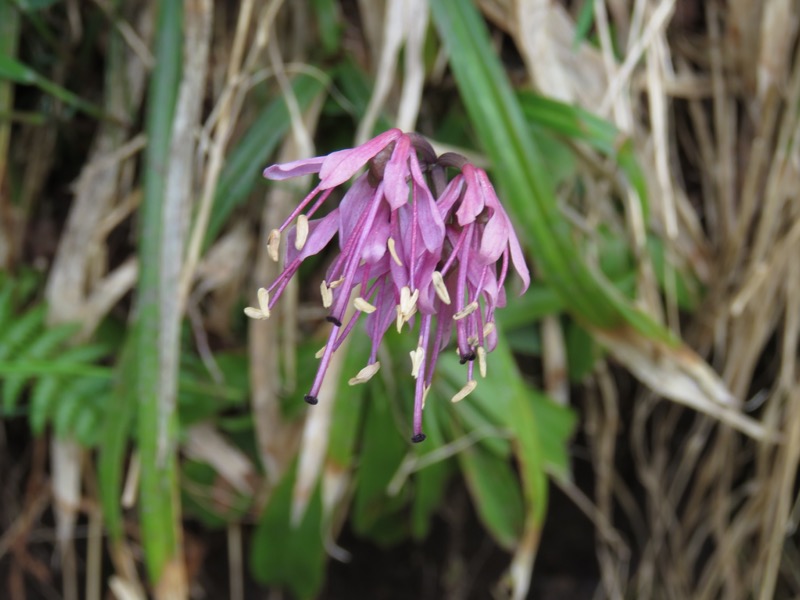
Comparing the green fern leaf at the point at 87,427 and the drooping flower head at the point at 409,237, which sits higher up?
the drooping flower head at the point at 409,237

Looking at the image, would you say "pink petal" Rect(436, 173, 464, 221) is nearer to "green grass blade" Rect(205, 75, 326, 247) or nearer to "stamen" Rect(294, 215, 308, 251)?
"stamen" Rect(294, 215, 308, 251)

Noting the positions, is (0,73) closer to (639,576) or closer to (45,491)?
(45,491)

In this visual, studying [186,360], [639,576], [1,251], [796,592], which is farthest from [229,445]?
[796,592]

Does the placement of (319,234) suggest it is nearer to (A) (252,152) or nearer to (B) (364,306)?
(B) (364,306)

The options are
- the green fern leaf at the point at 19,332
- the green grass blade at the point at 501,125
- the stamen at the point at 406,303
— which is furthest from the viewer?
the green fern leaf at the point at 19,332

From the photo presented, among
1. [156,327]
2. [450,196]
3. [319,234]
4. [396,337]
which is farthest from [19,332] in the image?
[450,196]

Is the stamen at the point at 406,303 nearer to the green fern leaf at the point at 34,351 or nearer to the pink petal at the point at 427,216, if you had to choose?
the pink petal at the point at 427,216

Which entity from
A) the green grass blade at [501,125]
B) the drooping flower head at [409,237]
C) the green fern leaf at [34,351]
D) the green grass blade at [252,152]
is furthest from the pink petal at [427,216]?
the green fern leaf at [34,351]
